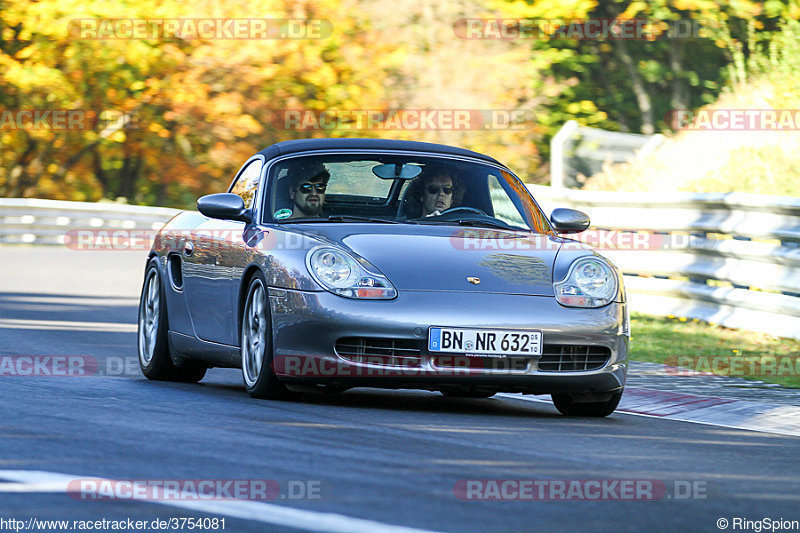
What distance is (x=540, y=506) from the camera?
17.2 feet

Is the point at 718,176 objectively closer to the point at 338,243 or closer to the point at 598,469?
the point at 338,243

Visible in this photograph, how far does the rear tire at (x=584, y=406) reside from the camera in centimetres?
825

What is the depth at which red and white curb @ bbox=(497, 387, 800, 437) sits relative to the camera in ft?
26.6

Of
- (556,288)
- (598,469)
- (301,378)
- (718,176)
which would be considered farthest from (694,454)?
(718,176)

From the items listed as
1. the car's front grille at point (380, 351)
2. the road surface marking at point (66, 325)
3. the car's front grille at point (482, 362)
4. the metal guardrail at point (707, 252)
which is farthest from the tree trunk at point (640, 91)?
the car's front grille at point (380, 351)

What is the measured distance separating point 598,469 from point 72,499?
209 centimetres

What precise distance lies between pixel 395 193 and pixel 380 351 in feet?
5.12

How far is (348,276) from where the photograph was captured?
7.76m

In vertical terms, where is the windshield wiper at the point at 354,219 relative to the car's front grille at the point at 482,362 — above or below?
above

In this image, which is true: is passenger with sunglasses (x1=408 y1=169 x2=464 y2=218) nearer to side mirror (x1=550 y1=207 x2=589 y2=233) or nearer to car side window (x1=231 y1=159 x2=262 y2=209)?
side mirror (x1=550 y1=207 x2=589 y2=233)

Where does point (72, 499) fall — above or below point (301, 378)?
above

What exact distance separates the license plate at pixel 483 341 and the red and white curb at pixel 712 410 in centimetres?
112

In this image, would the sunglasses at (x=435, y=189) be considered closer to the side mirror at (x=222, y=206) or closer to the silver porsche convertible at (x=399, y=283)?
the silver porsche convertible at (x=399, y=283)

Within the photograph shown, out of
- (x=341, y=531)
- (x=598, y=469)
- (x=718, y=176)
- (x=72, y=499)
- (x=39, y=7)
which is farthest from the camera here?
(x=39, y=7)
